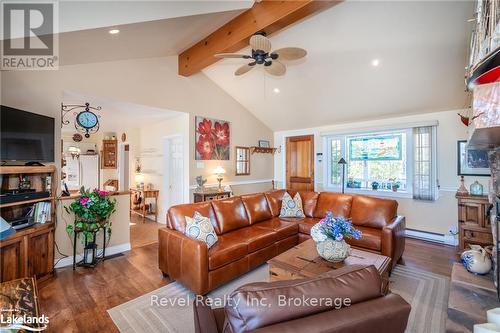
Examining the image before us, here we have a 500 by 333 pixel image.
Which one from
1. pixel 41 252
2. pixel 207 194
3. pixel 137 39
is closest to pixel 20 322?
pixel 41 252

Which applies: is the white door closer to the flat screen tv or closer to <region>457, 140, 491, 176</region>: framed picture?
the flat screen tv

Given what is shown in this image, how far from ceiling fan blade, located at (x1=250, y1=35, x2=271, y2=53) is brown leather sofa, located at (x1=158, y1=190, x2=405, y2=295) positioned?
2068 mm

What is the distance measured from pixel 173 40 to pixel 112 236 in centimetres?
315

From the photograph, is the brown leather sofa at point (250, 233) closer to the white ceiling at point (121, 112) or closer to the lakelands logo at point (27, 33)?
the lakelands logo at point (27, 33)

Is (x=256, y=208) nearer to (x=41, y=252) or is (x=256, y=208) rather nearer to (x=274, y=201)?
(x=274, y=201)

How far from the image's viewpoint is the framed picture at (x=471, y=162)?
356 cm

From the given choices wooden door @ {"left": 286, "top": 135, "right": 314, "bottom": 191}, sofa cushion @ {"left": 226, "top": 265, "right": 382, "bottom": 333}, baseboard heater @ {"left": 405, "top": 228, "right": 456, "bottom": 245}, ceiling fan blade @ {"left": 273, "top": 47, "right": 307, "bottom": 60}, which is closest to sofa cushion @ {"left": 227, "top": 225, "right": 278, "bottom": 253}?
sofa cushion @ {"left": 226, "top": 265, "right": 382, "bottom": 333}

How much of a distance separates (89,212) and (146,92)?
7.10 ft

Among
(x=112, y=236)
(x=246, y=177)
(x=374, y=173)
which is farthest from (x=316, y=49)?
(x=112, y=236)

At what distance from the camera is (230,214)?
3.27 meters

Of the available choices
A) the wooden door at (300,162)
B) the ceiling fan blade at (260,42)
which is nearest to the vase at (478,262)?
the ceiling fan blade at (260,42)

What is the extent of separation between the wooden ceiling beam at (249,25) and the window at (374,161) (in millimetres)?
3363

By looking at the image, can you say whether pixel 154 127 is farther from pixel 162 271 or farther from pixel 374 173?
pixel 374 173

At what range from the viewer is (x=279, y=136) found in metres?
6.81
